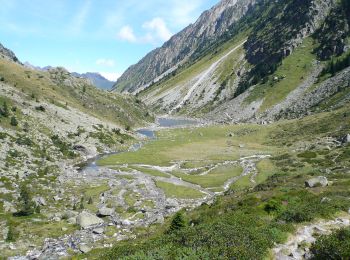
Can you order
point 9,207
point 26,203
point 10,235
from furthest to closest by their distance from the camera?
point 26,203
point 9,207
point 10,235

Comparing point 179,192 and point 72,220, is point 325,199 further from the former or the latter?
point 179,192

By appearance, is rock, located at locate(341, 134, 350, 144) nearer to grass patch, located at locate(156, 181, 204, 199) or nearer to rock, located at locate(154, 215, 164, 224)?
grass patch, located at locate(156, 181, 204, 199)

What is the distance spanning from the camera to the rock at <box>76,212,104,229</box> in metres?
44.5

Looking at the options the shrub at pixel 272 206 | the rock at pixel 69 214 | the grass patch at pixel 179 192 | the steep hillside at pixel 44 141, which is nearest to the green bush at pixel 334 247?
the shrub at pixel 272 206

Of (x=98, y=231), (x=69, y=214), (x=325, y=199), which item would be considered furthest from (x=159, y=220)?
(x=325, y=199)

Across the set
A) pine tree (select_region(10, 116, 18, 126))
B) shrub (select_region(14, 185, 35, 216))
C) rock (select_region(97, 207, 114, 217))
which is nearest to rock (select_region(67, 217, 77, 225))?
rock (select_region(97, 207, 114, 217))

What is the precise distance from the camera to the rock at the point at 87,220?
44531 mm

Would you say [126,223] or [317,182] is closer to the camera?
[317,182]

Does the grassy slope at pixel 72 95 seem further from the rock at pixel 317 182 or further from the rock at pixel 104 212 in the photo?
the rock at pixel 317 182

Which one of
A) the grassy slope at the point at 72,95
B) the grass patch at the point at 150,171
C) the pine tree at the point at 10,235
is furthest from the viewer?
A: the grassy slope at the point at 72,95

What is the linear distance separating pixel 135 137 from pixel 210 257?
11729 cm

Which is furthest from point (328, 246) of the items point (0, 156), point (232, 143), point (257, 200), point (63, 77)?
point (63, 77)

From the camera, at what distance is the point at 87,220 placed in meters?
45.3

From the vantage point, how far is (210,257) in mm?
20281
